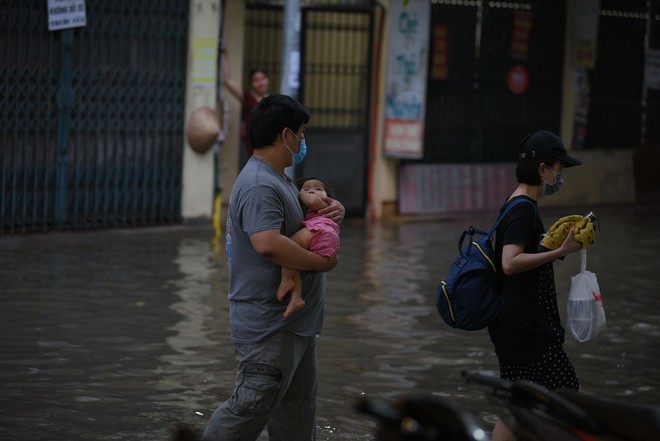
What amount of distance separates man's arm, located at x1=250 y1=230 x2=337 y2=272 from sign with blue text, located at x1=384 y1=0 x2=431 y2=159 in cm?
1167

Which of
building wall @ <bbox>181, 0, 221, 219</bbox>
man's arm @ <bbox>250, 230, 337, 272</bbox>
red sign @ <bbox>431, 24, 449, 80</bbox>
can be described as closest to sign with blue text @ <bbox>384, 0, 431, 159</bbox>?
red sign @ <bbox>431, 24, 449, 80</bbox>

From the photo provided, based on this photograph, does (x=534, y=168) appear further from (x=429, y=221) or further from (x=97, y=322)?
Result: (x=429, y=221)

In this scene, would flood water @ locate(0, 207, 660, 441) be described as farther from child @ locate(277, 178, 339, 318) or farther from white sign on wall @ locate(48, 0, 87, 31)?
white sign on wall @ locate(48, 0, 87, 31)

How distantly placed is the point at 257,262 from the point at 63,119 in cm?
902

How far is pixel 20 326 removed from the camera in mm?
9148

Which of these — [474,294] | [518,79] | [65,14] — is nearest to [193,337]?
[474,294]

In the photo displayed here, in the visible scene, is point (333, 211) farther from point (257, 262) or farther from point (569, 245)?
point (569, 245)

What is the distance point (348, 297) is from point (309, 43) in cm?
612

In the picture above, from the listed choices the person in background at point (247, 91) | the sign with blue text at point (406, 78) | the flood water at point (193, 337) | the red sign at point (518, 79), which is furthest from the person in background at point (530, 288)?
the red sign at point (518, 79)

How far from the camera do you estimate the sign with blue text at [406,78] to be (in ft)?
54.1

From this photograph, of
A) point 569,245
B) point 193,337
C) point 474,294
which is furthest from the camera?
point 193,337

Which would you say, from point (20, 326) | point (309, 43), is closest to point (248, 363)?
point (20, 326)

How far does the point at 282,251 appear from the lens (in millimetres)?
5020

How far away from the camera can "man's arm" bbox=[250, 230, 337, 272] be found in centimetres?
501
